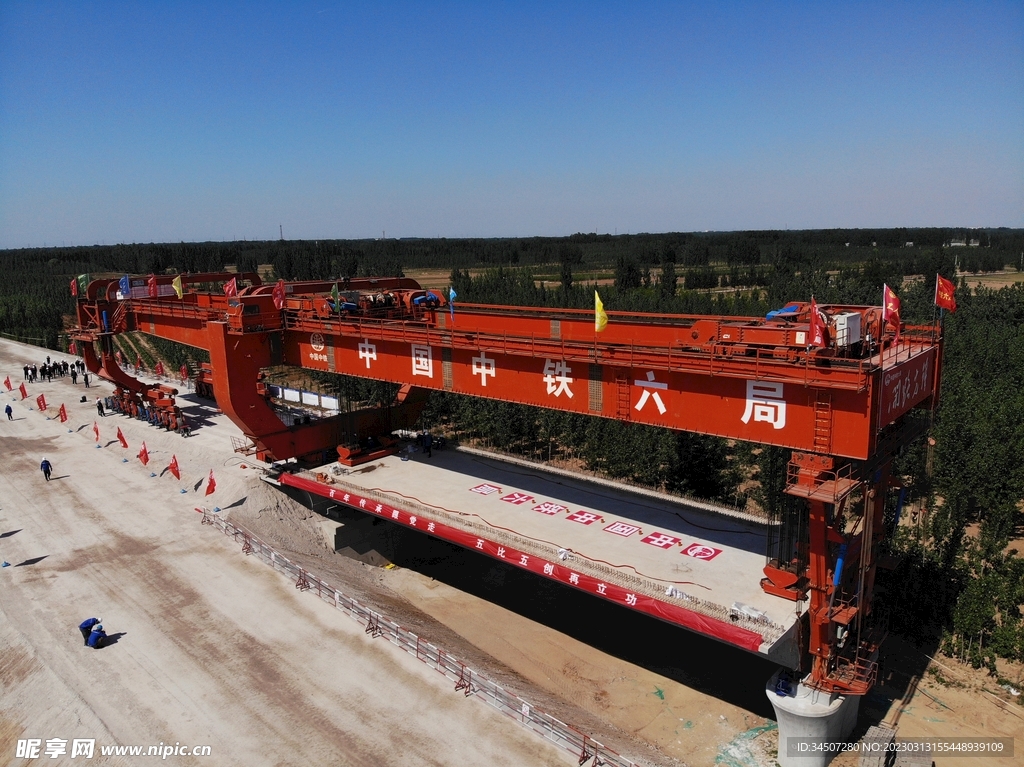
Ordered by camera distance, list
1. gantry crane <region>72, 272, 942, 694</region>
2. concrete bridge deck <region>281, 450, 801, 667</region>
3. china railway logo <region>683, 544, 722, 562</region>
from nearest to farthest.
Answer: gantry crane <region>72, 272, 942, 694</region> → concrete bridge deck <region>281, 450, 801, 667</region> → china railway logo <region>683, 544, 722, 562</region>

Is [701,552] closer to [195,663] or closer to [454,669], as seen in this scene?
[454,669]

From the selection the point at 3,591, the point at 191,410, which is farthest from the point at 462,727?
the point at 191,410

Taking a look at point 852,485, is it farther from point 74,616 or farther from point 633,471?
point 74,616

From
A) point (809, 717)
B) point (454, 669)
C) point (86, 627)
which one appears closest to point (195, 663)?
point (86, 627)

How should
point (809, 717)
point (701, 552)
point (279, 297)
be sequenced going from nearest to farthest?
point (809, 717) → point (701, 552) → point (279, 297)

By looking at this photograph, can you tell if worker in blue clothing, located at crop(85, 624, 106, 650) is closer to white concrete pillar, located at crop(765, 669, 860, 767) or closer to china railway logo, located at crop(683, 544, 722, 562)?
china railway logo, located at crop(683, 544, 722, 562)

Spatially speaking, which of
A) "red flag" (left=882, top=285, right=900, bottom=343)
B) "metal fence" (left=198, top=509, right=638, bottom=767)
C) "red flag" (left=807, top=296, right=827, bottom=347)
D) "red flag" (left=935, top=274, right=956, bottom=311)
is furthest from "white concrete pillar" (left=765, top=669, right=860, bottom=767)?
"red flag" (left=935, top=274, right=956, bottom=311)
